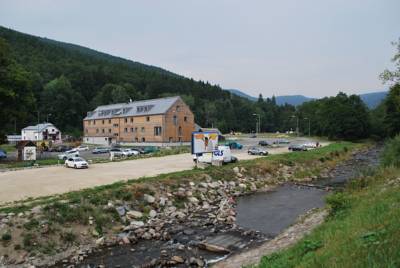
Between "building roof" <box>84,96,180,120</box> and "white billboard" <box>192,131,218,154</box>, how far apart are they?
39946mm

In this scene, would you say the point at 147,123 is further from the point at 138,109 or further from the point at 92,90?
the point at 92,90

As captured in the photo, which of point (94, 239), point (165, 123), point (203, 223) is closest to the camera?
point (94, 239)

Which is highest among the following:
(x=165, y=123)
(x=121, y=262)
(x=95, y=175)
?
(x=165, y=123)

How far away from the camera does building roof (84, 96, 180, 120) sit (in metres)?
78.2

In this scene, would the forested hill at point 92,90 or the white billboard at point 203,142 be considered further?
the forested hill at point 92,90

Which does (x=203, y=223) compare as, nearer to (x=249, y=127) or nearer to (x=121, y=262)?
(x=121, y=262)

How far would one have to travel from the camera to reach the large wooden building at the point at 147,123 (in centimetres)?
7681

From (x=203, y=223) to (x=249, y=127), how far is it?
488 feet

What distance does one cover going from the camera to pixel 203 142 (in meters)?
36.8

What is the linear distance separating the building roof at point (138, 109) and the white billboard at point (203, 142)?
39946mm

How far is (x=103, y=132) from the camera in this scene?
94.1 meters

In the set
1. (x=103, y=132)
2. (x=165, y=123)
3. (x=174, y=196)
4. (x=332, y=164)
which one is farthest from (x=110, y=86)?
(x=174, y=196)

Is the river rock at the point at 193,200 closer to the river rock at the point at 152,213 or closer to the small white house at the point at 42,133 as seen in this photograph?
the river rock at the point at 152,213

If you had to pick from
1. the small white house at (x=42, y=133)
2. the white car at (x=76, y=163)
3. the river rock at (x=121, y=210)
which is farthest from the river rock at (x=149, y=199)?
the small white house at (x=42, y=133)
